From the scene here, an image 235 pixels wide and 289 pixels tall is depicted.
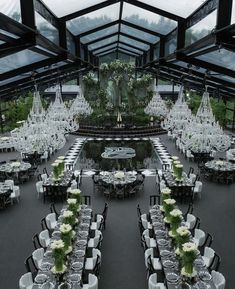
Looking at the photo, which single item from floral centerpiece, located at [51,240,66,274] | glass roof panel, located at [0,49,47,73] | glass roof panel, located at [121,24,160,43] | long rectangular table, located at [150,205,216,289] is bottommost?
long rectangular table, located at [150,205,216,289]

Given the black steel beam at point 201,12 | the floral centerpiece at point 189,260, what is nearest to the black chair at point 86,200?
the floral centerpiece at point 189,260

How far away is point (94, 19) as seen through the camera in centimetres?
1122

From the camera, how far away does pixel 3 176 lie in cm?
1495

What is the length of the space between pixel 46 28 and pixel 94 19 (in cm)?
421

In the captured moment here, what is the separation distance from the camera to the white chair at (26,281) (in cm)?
657

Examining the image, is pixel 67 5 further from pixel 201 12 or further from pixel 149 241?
pixel 149 241

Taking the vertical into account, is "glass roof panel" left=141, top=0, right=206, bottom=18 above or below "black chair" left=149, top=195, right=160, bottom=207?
above

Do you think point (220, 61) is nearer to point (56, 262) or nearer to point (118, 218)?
point (118, 218)

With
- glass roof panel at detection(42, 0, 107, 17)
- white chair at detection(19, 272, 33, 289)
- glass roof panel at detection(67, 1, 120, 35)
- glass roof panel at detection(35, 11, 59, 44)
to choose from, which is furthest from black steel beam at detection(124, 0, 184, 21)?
white chair at detection(19, 272, 33, 289)

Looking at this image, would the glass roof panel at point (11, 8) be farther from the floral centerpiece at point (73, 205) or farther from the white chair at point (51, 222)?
the white chair at point (51, 222)

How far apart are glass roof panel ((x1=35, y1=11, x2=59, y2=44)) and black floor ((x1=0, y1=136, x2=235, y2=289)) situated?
5.76 meters

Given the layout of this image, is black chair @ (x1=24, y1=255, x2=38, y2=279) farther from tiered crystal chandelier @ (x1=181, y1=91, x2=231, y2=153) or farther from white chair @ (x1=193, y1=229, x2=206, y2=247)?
tiered crystal chandelier @ (x1=181, y1=91, x2=231, y2=153)

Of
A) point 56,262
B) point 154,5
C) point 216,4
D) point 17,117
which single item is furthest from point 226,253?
point 17,117

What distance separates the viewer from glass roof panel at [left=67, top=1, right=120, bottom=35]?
10207 millimetres
